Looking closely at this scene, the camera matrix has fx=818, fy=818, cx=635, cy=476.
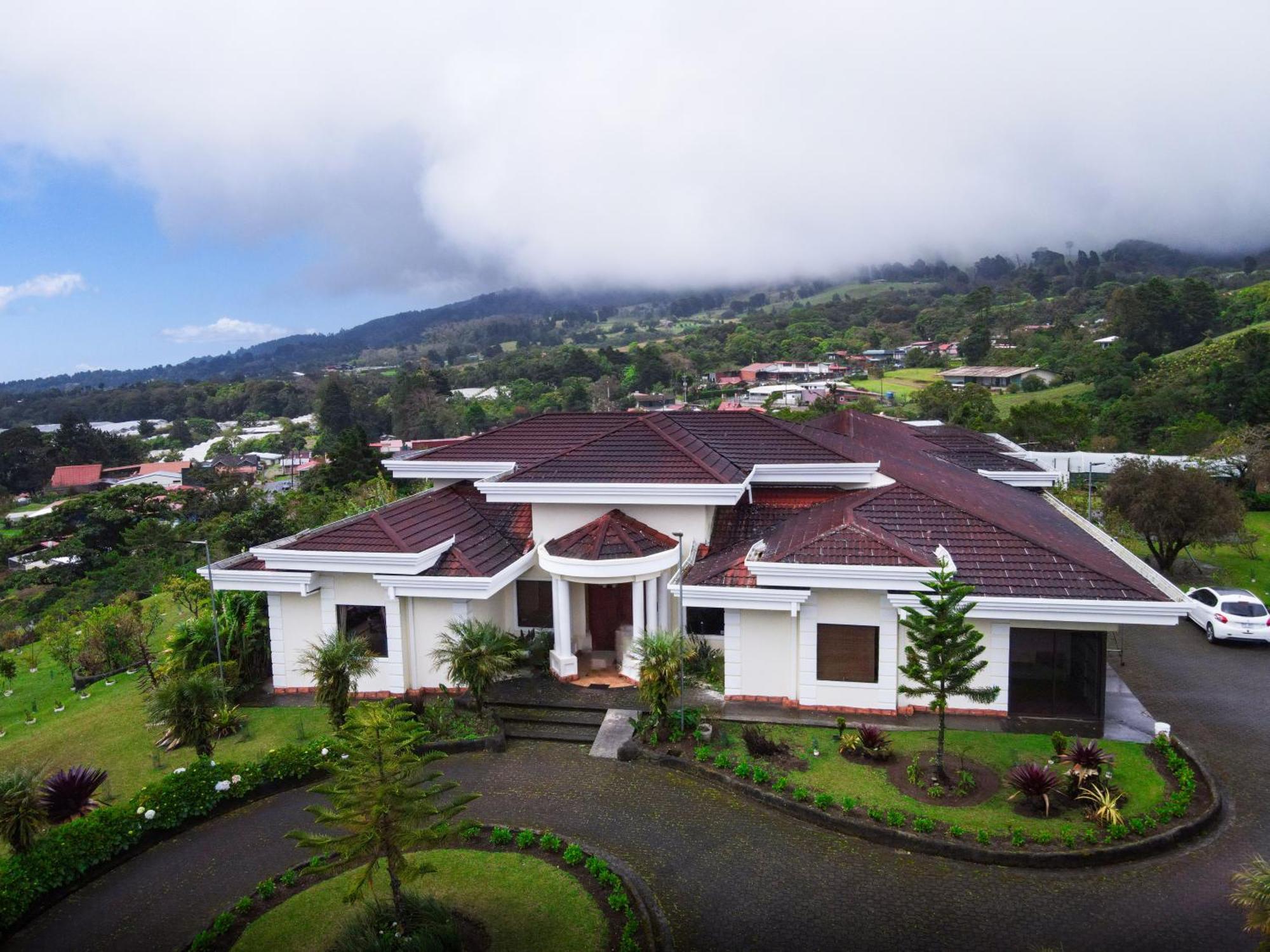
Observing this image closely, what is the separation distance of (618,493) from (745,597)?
357 centimetres

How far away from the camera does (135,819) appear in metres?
10.8

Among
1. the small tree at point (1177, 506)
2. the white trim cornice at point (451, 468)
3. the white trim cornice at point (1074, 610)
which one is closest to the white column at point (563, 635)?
the white trim cornice at point (451, 468)

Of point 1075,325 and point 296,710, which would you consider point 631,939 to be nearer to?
point 296,710

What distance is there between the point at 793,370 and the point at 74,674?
86963 millimetres

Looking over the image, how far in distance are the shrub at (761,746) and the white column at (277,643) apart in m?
9.01

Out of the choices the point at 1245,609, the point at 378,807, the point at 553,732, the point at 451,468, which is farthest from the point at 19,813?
the point at 1245,609

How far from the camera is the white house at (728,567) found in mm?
13461

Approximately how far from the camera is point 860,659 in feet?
45.8

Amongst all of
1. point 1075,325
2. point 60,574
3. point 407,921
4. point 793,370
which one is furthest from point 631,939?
point 1075,325

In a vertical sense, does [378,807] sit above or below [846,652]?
above

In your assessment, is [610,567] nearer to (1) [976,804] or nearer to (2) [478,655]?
(2) [478,655]

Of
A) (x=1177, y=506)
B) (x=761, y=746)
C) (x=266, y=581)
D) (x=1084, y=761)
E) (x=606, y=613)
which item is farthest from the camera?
(x=1177, y=506)

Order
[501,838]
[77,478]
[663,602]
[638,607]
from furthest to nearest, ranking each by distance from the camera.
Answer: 1. [77,478]
2. [663,602]
3. [638,607]
4. [501,838]

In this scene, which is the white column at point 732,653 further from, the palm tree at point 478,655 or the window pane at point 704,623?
the palm tree at point 478,655
